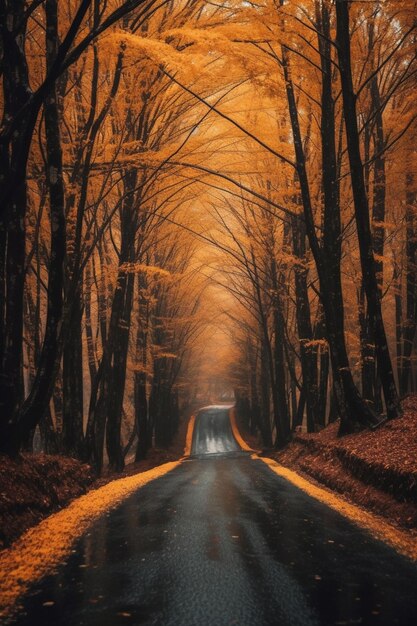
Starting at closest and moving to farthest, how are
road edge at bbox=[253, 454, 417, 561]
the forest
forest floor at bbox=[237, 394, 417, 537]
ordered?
road edge at bbox=[253, 454, 417, 561] < forest floor at bbox=[237, 394, 417, 537] < the forest

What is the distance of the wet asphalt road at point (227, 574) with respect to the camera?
106 inches

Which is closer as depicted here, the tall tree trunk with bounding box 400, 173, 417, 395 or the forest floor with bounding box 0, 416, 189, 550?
the forest floor with bounding box 0, 416, 189, 550

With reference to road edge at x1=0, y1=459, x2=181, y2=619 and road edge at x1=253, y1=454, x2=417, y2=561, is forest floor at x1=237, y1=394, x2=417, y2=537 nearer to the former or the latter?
road edge at x1=253, y1=454, x2=417, y2=561

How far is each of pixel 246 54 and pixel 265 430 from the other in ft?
71.1

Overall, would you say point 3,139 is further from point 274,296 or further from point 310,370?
point 274,296

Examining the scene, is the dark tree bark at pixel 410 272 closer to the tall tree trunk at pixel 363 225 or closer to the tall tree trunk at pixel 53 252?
the tall tree trunk at pixel 363 225

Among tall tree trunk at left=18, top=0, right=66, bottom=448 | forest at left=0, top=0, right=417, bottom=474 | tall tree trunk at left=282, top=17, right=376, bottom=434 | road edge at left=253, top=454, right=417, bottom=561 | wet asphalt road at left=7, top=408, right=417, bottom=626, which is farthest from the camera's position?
tall tree trunk at left=282, top=17, right=376, bottom=434

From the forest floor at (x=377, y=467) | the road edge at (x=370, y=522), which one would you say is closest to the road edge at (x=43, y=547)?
the road edge at (x=370, y=522)

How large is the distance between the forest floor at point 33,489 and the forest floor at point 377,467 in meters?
3.66

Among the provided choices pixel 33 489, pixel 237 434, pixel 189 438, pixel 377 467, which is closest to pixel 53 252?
pixel 33 489

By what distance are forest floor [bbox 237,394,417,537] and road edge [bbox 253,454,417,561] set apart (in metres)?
0.16

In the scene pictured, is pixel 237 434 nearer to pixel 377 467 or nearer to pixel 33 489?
pixel 377 467

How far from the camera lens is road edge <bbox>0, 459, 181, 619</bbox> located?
3.16 m

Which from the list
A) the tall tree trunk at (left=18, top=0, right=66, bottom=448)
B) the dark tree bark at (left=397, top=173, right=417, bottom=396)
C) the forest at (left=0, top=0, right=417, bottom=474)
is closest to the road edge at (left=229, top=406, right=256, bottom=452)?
the dark tree bark at (left=397, top=173, right=417, bottom=396)
